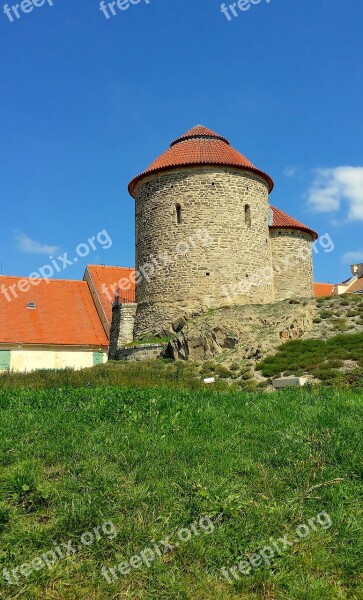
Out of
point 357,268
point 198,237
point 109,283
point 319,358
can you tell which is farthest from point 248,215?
point 357,268

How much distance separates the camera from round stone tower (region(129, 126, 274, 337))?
23391mm

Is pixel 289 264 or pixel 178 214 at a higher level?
pixel 178 214

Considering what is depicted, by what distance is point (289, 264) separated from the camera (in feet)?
92.6

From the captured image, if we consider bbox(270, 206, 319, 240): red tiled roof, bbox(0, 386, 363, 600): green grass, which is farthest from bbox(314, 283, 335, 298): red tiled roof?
bbox(0, 386, 363, 600): green grass

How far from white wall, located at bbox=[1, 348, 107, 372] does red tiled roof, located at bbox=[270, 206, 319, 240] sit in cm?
1177

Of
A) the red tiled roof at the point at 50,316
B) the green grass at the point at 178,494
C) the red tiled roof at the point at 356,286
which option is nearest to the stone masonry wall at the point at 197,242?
the red tiled roof at the point at 50,316

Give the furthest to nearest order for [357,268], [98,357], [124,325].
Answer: [357,268], [98,357], [124,325]

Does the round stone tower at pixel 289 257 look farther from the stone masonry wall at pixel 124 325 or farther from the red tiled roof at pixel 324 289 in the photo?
the red tiled roof at pixel 324 289

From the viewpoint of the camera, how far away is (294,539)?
4.87 meters

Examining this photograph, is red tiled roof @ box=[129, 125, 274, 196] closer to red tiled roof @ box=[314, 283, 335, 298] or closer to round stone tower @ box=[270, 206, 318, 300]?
round stone tower @ box=[270, 206, 318, 300]

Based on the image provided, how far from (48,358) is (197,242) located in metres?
11.8

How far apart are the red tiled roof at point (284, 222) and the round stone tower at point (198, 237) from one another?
10.6ft

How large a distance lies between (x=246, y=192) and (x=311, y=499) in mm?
20232

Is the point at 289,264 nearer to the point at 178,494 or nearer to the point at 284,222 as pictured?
the point at 284,222
